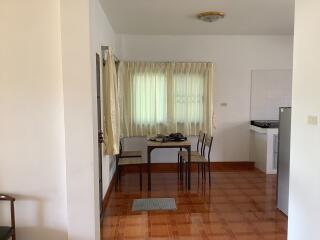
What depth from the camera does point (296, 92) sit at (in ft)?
8.22

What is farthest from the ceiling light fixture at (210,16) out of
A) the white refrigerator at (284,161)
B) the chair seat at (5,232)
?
the chair seat at (5,232)

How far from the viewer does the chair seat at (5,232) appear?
2165 mm

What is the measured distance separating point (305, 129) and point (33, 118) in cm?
Answer: 217

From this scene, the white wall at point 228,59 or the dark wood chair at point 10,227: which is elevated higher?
the white wall at point 228,59

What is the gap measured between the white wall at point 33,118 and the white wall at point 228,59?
3.19 m

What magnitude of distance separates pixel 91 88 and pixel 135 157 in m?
2.56

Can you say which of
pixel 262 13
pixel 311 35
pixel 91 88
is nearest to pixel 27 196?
pixel 91 88

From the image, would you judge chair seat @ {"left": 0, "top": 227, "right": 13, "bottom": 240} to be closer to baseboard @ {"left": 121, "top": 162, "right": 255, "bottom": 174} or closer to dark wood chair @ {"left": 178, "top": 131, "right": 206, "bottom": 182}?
dark wood chair @ {"left": 178, "top": 131, "right": 206, "bottom": 182}

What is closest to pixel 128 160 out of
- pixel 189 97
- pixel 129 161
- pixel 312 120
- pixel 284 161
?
pixel 129 161

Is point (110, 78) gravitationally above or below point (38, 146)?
above

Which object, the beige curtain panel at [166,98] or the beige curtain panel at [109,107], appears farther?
the beige curtain panel at [166,98]

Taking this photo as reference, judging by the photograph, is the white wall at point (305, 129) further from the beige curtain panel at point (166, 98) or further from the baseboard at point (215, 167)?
the baseboard at point (215, 167)

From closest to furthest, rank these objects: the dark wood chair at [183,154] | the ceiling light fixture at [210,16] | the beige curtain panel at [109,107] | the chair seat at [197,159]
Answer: the beige curtain panel at [109,107]
the ceiling light fixture at [210,16]
the chair seat at [197,159]
the dark wood chair at [183,154]

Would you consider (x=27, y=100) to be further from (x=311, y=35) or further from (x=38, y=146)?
(x=311, y=35)
